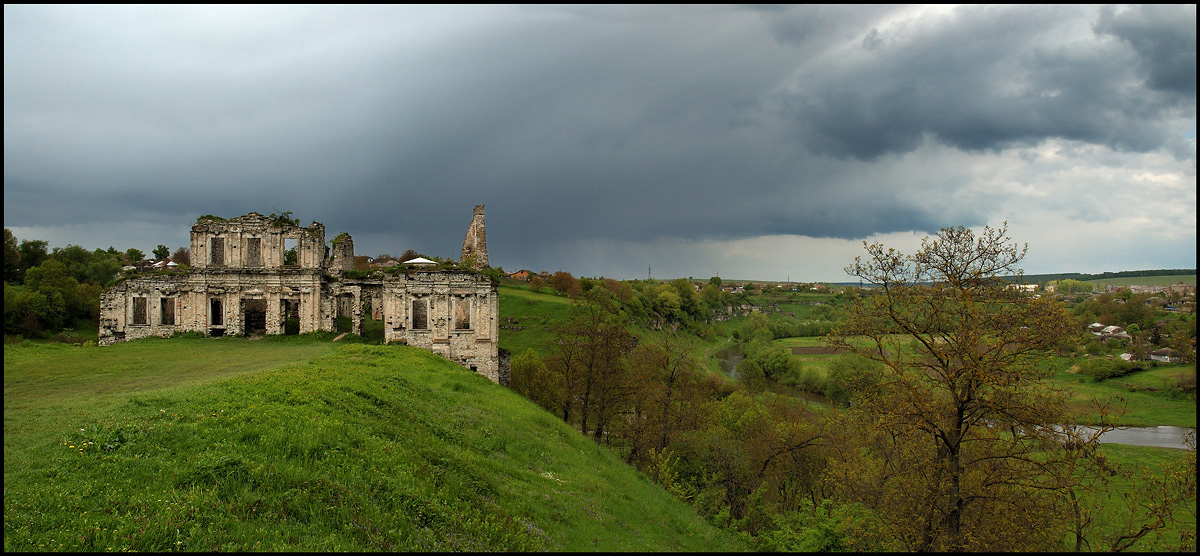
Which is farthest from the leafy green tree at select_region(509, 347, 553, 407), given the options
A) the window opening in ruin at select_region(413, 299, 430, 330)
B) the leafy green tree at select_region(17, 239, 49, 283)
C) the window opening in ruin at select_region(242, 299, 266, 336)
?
the leafy green tree at select_region(17, 239, 49, 283)

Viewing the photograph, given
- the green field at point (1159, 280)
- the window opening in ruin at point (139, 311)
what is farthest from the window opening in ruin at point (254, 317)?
the green field at point (1159, 280)

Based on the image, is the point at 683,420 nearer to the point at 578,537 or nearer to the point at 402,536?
the point at 578,537

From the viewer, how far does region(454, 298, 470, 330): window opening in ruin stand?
114ft

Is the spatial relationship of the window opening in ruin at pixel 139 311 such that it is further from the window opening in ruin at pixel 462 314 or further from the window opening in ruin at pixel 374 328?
the window opening in ruin at pixel 462 314

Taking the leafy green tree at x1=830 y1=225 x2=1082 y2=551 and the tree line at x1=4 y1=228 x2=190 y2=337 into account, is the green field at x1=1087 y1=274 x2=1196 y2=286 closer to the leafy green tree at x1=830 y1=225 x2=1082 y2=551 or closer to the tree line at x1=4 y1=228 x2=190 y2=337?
the leafy green tree at x1=830 y1=225 x2=1082 y2=551

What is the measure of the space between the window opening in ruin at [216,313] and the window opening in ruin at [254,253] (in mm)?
3384

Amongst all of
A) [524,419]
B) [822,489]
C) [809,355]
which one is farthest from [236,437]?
[809,355]

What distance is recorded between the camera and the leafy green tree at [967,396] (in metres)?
11.9

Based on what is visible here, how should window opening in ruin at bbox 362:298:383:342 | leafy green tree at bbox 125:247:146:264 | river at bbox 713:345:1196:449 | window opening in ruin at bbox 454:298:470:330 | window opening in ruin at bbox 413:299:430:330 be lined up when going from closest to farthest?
window opening in ruin at bbox 454:298:470:330 → window opening in ruin at bbox 413:299:430:330 → window opening in ruin at bbox 362:298:383:342 → river at bbox 713:345:1196:449 → leafy green tree at bbox 125:247:146:264

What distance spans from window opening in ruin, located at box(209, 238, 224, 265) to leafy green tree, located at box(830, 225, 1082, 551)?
1584 inches

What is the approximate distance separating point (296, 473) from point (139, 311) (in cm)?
3887

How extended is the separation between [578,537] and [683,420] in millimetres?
23221

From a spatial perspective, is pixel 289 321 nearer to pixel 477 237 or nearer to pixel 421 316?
pixel 421 316

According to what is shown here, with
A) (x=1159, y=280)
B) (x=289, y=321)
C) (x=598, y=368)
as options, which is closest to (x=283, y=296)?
(x=289, y=321)
